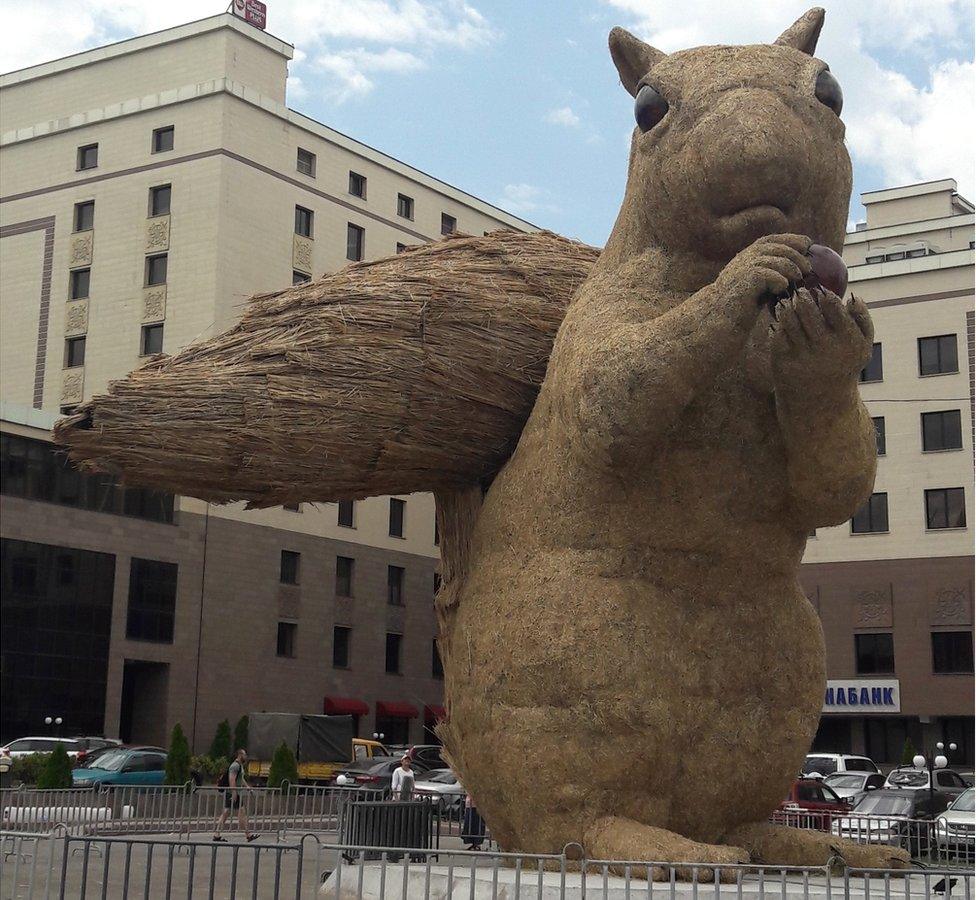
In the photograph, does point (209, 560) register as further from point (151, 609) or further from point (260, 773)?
point (260, 773)

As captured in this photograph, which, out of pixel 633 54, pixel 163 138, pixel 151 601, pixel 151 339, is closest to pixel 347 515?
pixel 151 601

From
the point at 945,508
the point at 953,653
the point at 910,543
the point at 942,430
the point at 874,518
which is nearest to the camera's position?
the point at 953,653

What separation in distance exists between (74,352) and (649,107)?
36.6 m

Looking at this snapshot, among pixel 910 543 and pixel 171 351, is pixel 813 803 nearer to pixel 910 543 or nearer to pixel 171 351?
pixel 910 543

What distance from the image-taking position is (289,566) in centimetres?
4088

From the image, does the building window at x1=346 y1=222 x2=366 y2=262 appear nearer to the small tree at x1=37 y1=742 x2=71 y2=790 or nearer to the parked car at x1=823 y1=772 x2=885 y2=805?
the small tree at x1=37 y1=742 x2=71 y2=790

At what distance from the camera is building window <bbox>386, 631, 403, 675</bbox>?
44.6 m

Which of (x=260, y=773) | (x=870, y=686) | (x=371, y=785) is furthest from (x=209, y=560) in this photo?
(x=870, y=686)

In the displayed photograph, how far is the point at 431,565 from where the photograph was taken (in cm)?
4622

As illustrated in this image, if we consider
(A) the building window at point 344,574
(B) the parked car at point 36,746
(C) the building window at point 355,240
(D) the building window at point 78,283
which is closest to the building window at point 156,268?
(D) the building window at point 78,283

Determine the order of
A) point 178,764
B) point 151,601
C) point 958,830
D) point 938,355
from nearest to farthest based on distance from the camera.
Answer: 1. point 958,830
2. point 178,764
3. point 151,601
4. point 938,355

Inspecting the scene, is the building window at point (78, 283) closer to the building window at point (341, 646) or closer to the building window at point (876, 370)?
the building window at point (341, 646)

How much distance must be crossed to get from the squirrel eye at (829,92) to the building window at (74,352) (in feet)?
119

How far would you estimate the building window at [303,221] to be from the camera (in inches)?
1644
